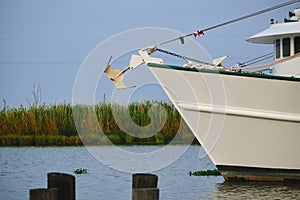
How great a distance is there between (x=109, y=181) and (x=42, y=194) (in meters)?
9.76

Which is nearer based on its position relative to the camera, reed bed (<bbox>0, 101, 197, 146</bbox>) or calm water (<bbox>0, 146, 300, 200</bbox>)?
calm water (<bbox>0, 146, 300, 200</bbox>)

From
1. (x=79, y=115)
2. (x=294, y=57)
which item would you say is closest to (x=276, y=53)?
(x=294, y=57)

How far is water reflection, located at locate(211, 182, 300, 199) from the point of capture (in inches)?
626

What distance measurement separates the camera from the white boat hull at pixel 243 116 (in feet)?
55.4

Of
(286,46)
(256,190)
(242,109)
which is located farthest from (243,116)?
(286,46)

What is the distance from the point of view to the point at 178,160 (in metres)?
26.3

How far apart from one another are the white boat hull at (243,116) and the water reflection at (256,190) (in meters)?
0.21

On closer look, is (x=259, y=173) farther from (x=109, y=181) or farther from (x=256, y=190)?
(x=109, y=181)

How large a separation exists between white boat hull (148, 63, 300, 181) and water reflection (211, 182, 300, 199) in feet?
0.70

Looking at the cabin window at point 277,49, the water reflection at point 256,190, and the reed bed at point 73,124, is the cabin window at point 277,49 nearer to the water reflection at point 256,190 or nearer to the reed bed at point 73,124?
the water reflection at point 256,190

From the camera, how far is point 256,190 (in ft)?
55.0

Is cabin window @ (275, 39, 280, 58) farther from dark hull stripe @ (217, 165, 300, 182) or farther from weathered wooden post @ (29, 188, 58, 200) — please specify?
weathered wooden post @ (29, 188, 58, 200)

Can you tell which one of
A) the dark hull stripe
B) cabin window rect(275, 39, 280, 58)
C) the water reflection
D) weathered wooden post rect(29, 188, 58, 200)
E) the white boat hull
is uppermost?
cabin window rect(275, 39, 280, 58)

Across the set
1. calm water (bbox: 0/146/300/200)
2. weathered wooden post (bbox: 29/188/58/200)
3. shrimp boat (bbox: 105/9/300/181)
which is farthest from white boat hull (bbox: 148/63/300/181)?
weathered wooden post (bbox: 29/188/58/200)
